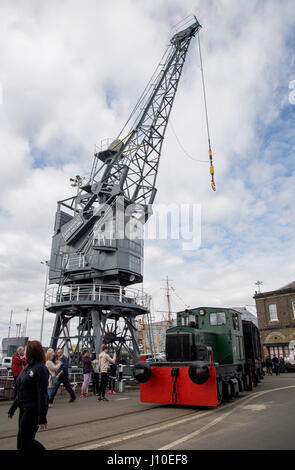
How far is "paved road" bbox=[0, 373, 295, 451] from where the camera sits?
17.9ft

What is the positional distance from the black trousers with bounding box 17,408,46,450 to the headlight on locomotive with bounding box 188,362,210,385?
5.91 metres

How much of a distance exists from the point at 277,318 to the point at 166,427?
3163cm

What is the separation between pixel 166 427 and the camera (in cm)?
691

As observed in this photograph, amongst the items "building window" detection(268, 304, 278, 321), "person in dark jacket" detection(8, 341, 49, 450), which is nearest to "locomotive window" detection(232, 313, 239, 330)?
"person in dark jacket" detection(8, 341, 49, 450)

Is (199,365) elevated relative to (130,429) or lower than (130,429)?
elevated

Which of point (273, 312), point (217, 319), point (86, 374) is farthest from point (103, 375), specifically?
point (273, 312)

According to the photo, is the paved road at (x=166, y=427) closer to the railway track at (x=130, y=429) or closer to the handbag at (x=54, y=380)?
the railway track at (x=130, y=429)

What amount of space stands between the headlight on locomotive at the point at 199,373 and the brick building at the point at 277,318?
91.7 feet

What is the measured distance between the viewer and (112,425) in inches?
287

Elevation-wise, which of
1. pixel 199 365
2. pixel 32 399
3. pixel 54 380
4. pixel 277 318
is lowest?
pixel 54 380

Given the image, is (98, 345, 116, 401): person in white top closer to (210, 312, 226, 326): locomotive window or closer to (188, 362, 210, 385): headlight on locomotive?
(188, 362, 210, 385): headlight on locomotive

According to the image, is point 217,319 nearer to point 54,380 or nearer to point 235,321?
point 235,321

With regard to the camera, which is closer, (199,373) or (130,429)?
(130,429)

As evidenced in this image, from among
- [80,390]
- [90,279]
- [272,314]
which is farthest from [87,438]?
[272,314]
